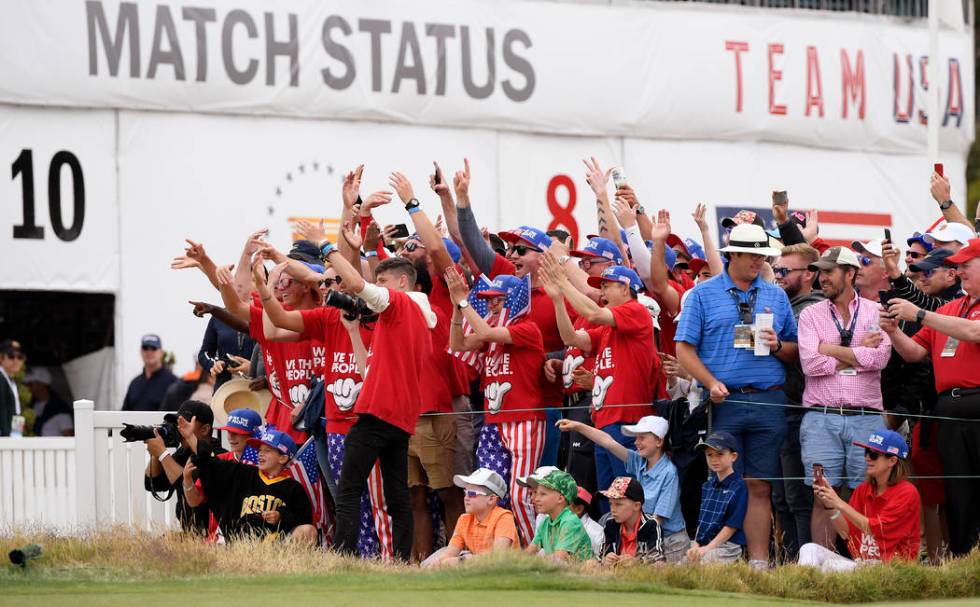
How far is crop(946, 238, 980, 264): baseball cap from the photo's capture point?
9.97 m

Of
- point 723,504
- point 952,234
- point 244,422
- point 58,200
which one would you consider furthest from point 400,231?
point 58,200

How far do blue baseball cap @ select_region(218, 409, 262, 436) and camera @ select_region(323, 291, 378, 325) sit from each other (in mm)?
1484

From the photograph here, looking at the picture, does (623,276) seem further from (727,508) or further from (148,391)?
(148,391)

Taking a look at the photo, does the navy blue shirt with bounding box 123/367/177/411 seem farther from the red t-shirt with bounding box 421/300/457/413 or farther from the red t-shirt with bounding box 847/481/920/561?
the red t-shirt with bounding box 847/481/920/561

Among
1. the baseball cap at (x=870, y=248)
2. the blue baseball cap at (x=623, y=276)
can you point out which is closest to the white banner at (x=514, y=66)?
the blue baseball cap at (x=623, y=276)

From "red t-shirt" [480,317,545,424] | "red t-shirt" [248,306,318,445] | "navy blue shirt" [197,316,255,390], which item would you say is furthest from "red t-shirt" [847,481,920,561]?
"navy blue shirt" [197,316,255,390]

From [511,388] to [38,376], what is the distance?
9.40 m

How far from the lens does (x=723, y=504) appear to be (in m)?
10.0

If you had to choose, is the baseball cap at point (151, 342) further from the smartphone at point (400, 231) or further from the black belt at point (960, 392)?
the black belt at point (960, 392)

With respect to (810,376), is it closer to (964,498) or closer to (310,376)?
(964,498)

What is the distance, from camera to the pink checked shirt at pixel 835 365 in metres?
10.1

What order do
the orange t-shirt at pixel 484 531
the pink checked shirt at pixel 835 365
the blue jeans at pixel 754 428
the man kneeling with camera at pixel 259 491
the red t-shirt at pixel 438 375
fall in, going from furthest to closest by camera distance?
the red t-shirt at pixel 438 375, the man kneeling with camera at pixel 259 491, the orange t-shirt at pixel 484 531, the pink checked shirt at pixel 835 365, the blue jeans at pixel 754 428

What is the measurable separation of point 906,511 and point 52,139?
10.6 metres

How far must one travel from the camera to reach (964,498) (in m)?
9.93
